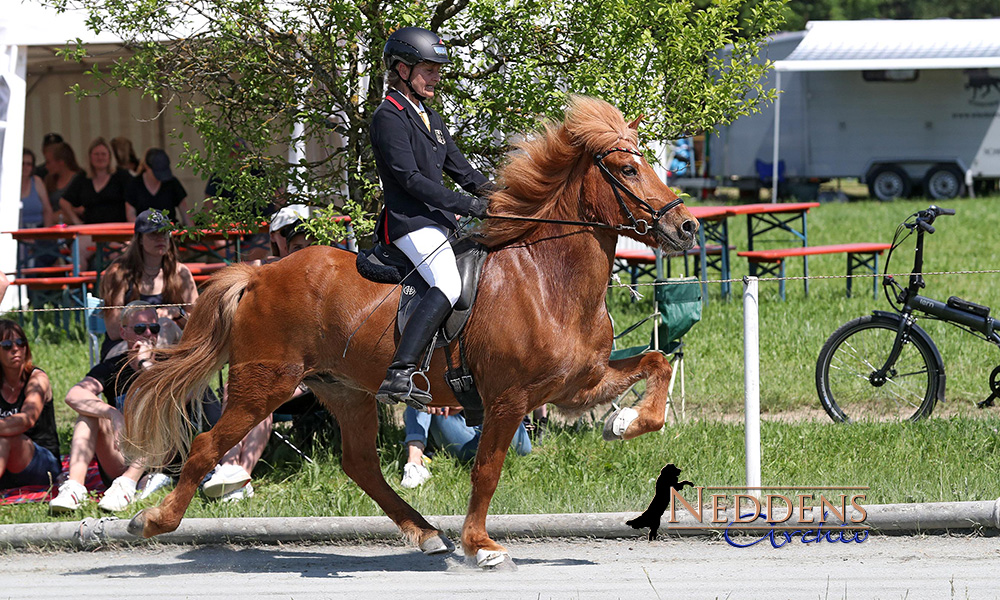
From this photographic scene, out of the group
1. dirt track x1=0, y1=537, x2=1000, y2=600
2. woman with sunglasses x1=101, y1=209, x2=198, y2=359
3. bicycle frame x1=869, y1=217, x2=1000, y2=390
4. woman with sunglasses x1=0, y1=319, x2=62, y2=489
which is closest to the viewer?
dirt track x1=0, y1=537, x2=1000, y2=600

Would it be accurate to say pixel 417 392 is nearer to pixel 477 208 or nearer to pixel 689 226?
pixel 477 208

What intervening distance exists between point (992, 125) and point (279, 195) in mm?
20347

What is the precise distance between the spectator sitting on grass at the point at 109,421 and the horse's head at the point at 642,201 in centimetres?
303

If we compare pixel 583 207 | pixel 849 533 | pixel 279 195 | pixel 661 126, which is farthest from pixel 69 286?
pixel 849 533

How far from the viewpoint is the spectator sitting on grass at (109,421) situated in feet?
21.8

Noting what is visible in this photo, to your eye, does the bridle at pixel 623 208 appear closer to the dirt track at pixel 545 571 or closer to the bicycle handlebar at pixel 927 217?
the dirt track at pixel 545 571

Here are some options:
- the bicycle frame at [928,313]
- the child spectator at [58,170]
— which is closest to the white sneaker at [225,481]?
the bicycle frame at [928,313]

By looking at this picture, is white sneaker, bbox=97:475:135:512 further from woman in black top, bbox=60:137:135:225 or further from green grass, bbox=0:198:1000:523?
woman in black top, bbox=60:137:135:225

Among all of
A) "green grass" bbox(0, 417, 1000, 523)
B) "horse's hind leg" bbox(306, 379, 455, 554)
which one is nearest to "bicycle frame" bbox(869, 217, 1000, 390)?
"green grass" bbox(0, 417, 1000, 523)

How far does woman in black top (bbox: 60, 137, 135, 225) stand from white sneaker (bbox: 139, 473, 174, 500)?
7.27m

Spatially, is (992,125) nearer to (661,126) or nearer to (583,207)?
(661,126)

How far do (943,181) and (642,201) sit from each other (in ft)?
69.4

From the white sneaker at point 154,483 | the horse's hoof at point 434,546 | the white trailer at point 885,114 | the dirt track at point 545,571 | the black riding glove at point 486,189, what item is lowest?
the dirt track at point 545,571

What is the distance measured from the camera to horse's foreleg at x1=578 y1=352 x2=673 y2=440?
207 inches
